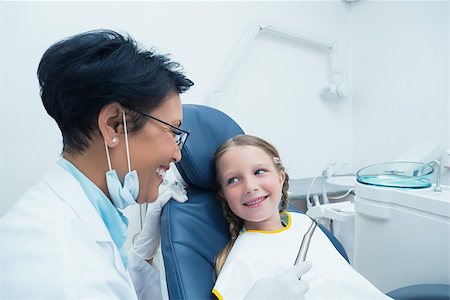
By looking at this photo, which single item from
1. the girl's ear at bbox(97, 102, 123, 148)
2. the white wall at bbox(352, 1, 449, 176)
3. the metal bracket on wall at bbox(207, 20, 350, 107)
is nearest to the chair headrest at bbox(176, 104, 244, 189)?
the girl's ear at bbox(97, 102, 123, 148)

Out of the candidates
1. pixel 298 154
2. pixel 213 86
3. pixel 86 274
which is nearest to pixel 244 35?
pixel 213 86

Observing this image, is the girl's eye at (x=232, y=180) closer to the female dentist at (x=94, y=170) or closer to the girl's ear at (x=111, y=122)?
the female dentist at (x=94, y=170)

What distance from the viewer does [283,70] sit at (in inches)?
95.7

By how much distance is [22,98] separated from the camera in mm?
1537

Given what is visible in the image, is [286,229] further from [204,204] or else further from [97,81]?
[97,81]

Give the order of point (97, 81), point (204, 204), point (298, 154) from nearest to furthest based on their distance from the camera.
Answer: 1. point (97, 81)
2. point (204, 204)
3. point (298, 154)

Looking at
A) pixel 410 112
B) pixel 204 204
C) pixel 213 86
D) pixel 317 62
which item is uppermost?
pixel 317 62

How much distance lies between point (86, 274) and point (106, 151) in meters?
0.28

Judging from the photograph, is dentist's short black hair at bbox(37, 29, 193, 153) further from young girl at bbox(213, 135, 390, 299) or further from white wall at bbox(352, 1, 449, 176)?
white wall at bbox(352, 1, 449, 176)

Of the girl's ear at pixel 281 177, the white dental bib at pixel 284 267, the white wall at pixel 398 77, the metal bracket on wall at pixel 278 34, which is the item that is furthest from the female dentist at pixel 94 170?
the white wall at pixel 398 77

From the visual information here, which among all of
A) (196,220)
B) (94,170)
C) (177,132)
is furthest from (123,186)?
(196,220)

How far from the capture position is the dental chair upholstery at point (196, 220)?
840 mm

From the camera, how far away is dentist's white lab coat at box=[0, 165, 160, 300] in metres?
0.48

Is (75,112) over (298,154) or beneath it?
over
